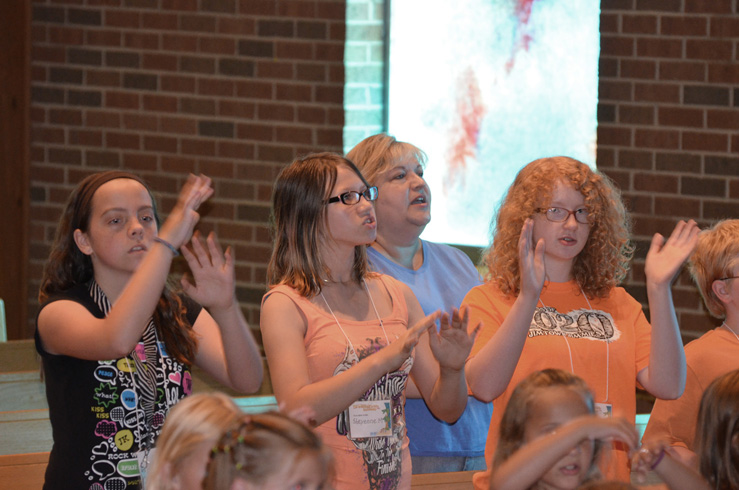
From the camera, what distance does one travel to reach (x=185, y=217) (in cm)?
190

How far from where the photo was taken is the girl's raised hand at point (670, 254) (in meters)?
2.13

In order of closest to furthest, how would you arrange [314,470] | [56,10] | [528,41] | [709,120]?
[314,470]
[709,120]
[528,41]
[56,10]

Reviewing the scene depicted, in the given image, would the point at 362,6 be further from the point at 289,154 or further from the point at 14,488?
the point at 14,488

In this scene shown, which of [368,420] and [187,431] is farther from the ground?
[187,431]

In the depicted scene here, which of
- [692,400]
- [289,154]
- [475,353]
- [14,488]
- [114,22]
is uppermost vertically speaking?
[114,22]

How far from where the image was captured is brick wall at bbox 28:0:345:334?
4652 mm

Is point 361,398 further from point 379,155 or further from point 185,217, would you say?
point 379,155

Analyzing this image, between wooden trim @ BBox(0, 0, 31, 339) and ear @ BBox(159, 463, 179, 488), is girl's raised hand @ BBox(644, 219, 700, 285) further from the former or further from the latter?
wooden trim @ BBox(0, 0, 31, 339)

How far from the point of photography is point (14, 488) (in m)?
2.37

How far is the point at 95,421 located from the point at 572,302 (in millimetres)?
1259

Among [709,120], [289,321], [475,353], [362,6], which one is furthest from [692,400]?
[362,6]

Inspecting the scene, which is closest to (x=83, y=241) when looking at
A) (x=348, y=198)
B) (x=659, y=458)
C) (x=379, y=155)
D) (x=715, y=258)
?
(x=348, y=198)

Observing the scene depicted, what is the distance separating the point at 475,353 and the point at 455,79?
2464 millimetres

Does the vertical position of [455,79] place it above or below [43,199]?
above
